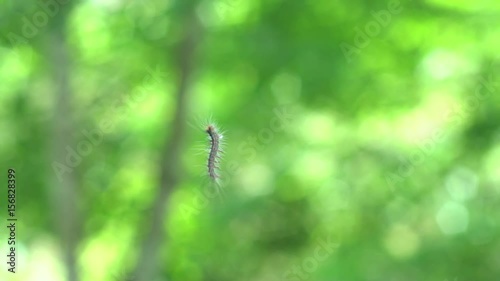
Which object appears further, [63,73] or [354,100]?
[354,100]

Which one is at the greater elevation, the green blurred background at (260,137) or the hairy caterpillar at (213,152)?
the green blurred background at (260,137)

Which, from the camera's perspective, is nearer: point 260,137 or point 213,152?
point 213,152

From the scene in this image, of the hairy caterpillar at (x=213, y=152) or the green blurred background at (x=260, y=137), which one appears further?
the green blurred background at (x=260, y=137)

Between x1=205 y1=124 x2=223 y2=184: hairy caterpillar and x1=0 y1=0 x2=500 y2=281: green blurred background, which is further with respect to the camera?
x1=0 y1=0 x2=500 y2=281: green blurred background

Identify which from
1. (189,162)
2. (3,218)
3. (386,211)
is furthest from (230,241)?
(3,218)

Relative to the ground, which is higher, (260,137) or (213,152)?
(260,137)

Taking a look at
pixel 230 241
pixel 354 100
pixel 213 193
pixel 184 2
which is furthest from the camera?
pixel 230 241

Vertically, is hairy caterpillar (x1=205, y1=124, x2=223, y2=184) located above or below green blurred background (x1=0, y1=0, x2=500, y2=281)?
below

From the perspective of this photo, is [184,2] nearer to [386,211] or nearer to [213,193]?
[213,193]
